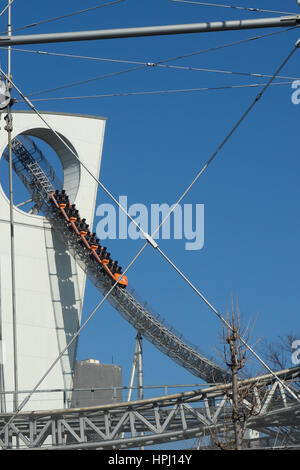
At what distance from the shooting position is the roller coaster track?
46469 mm

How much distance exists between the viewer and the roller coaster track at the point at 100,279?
46.5m

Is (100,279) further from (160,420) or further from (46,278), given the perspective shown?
(160,420)

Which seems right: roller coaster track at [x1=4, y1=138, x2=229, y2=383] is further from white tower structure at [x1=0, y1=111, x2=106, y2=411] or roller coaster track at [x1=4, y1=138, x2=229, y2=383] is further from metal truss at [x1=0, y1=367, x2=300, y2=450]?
metal truss at [x1=0, y1=367, x2=300, y2=450]

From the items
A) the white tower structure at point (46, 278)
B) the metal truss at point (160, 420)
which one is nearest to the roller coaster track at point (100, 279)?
the white tower structure at point (46, 278)

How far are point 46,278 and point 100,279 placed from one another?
A: 3.27 meters

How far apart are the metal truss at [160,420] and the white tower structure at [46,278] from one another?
27.6 ft

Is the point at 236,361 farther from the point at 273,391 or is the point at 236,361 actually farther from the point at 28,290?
the point at 28,290

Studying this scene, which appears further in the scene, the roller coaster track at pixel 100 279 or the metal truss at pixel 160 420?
the roller coaster track at pixel 100 279

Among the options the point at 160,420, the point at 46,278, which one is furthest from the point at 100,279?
the point at 160,420

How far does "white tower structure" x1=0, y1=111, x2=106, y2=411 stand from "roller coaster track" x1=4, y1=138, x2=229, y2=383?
610mm

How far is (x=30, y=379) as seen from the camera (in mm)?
42312

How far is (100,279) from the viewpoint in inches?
1838

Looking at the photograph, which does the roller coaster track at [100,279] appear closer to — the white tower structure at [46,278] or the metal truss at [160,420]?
the white tower structure at [46,278]

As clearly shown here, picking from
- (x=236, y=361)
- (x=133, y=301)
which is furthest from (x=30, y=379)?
(x=236, y=361)
